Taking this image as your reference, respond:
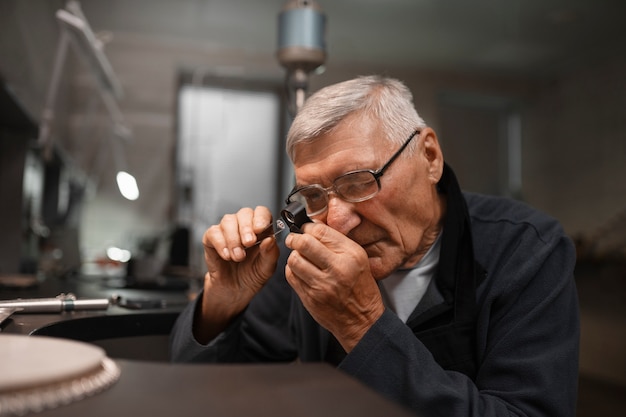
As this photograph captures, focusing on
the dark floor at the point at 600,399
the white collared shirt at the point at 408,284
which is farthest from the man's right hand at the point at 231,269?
the dark floor at the point at 600,399

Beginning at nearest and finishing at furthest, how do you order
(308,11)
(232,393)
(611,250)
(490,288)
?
(232,393)
(490,288)
(308,11)
(611,250)

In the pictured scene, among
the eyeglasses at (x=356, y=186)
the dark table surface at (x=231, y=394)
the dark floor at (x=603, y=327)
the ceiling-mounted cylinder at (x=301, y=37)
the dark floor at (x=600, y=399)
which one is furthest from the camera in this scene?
the dark floor at (x=603, y=327)

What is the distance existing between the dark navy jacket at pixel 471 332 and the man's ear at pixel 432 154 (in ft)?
0.09

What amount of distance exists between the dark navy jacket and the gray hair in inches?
6.4

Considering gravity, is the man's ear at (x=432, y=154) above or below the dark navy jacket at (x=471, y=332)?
above

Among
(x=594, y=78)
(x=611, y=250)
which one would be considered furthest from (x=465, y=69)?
(x=611, y=250)

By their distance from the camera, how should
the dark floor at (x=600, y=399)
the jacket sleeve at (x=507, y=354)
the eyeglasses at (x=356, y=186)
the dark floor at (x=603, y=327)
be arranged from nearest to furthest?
the jacket sleeve at (x=507, y=354)
the eyeglasses at (x=356, y=186)
the dark floor at (x=600, y=399)
the dark floor at (x=603, y=327)

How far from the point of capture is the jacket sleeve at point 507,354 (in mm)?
707

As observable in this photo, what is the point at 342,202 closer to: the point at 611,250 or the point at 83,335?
the point at 83,335

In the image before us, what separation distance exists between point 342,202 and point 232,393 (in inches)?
23.9

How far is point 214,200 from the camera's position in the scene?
4422 mm

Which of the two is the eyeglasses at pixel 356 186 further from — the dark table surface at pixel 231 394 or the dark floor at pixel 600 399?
the dark floor at pixel 600 399

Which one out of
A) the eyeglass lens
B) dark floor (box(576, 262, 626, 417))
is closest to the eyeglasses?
the eyeglass lens

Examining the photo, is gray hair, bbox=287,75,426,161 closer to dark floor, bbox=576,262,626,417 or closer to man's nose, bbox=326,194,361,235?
man's nose, bbox=326,194,361,235
